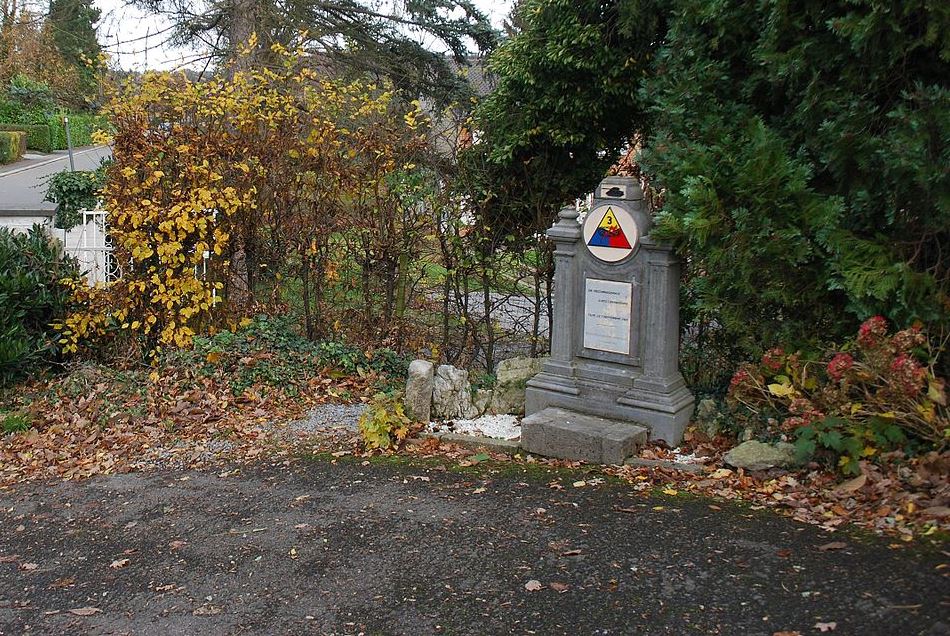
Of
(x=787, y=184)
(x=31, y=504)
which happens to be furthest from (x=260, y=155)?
(x=787, y=184)

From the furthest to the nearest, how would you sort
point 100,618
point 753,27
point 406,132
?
1. point 406,132
2. point 753,27
3. point 100,618

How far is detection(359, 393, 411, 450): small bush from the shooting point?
6.43 meters

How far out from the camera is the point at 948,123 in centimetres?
464

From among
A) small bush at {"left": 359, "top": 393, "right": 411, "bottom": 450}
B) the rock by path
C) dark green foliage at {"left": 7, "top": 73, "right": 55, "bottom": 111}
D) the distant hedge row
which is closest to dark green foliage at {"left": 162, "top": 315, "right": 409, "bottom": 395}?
small bush at {"left": 359, "top": 393, "right": 411, "bottom": 450}

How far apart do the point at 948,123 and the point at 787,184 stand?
0.95 m

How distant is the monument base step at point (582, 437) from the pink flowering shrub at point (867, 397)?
101 cm

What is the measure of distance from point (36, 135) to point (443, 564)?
40.9 meters

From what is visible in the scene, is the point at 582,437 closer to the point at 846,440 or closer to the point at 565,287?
the point at 565,287

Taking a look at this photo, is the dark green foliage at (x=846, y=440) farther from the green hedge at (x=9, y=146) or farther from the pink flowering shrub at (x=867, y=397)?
the green hedge at (x=9, y=146)

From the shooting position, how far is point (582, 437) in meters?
5.91

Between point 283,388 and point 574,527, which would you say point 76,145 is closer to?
point 283,388

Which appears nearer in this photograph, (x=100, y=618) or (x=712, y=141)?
(x=100, y=618)

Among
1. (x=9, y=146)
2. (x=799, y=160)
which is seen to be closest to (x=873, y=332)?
(x=799, y=160)

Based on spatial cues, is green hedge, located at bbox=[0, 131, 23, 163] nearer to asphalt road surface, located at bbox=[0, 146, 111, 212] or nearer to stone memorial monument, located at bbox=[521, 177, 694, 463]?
asphalt road surface, located at bbox=[0, 146, 111, 212]
